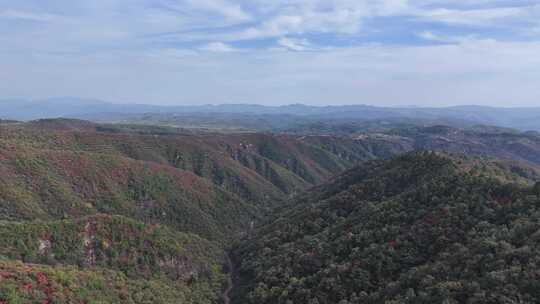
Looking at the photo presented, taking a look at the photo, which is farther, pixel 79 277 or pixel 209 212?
pixel 209 212

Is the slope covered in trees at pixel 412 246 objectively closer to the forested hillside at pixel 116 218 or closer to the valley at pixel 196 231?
the valley at pixel 196 231

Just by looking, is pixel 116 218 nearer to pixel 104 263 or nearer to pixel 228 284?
pixel 104 263

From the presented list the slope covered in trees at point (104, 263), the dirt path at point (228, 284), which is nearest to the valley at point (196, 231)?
the slope covered in trees at point (104, 263)

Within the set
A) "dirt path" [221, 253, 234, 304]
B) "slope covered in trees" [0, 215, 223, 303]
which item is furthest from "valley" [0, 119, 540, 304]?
"dirt path" [221, 253, 234, 304]

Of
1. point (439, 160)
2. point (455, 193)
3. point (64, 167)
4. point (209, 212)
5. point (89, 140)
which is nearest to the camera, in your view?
point (455, 193)

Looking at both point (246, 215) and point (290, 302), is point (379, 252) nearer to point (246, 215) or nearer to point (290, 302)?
point (290, 302)

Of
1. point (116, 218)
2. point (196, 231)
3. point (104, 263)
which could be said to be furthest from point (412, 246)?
point (196, 231)

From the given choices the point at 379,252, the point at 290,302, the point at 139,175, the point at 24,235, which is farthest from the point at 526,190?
the point at 139,175

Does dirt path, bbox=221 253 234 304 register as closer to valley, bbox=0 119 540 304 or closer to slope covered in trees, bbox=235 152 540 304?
valley, bbox=0 119 540 304

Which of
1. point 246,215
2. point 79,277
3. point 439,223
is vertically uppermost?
point 439,223
